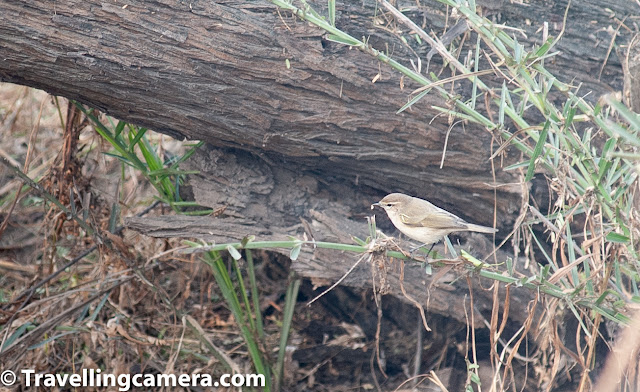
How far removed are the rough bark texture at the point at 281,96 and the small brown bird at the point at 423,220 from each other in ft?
0.76

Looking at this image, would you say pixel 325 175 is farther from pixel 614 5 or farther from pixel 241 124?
pixel 614 5

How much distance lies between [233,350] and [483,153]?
2159 mm

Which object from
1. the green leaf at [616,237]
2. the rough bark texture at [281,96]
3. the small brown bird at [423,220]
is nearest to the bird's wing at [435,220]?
the small brown bird at [423,220]

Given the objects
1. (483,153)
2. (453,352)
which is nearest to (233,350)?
(453,352)

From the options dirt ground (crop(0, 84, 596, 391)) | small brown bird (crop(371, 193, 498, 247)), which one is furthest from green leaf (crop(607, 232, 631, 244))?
dirt ground (crop(0, 84, 596, 391))

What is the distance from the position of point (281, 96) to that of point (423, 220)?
101 cm

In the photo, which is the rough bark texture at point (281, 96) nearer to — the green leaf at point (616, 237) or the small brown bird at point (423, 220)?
the small brown bird at point (423, 220)

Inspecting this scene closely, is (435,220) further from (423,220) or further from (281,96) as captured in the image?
(281,96)

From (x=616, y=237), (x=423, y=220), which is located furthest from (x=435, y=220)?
(x=616, y=237)

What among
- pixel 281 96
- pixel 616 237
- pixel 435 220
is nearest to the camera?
pixel 616 237

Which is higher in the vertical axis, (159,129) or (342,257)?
(159,129)

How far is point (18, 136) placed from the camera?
17.9 feet

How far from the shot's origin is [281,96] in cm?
313

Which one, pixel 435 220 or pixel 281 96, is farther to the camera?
pixel 281 96
